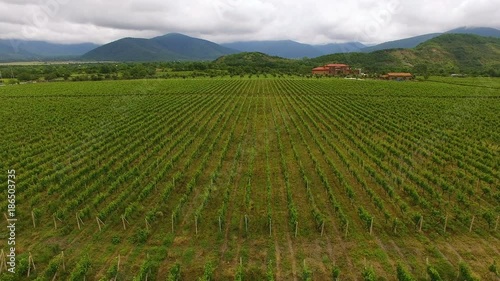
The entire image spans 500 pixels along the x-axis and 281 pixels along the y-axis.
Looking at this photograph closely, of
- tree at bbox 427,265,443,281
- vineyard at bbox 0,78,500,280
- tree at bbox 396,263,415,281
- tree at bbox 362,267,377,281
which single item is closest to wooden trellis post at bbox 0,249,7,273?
vineyard at bbox 0,78,500,280

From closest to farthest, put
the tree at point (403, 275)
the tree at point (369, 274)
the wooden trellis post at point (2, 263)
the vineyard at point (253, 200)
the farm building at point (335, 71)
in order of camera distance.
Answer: the tree at point (403, 275) < the tree at point (369, 274) < the wooden trellis post at point (2, 263) < the vineyard at point (253, 200) < the farm building at point (335, 71)

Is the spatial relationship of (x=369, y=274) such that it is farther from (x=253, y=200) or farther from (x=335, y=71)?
(x=335, y=71)

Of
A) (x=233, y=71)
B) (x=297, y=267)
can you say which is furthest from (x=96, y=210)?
(x=233, y=71)

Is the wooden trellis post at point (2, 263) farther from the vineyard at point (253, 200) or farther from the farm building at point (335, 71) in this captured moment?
the farm building at point (335, 71)

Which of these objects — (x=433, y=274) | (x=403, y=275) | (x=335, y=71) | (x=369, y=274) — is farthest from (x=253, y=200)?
(x=335, y=71)

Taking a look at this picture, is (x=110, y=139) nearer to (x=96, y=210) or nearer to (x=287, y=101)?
(x=96, y=210)

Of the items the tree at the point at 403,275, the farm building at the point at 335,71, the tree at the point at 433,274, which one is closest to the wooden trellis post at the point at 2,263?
the tree at the point at 403,275

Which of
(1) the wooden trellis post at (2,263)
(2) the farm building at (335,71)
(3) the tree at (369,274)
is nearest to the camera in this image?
(3) the tree at (369,274)

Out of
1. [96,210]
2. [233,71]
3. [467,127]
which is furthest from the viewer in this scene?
[233,71]
